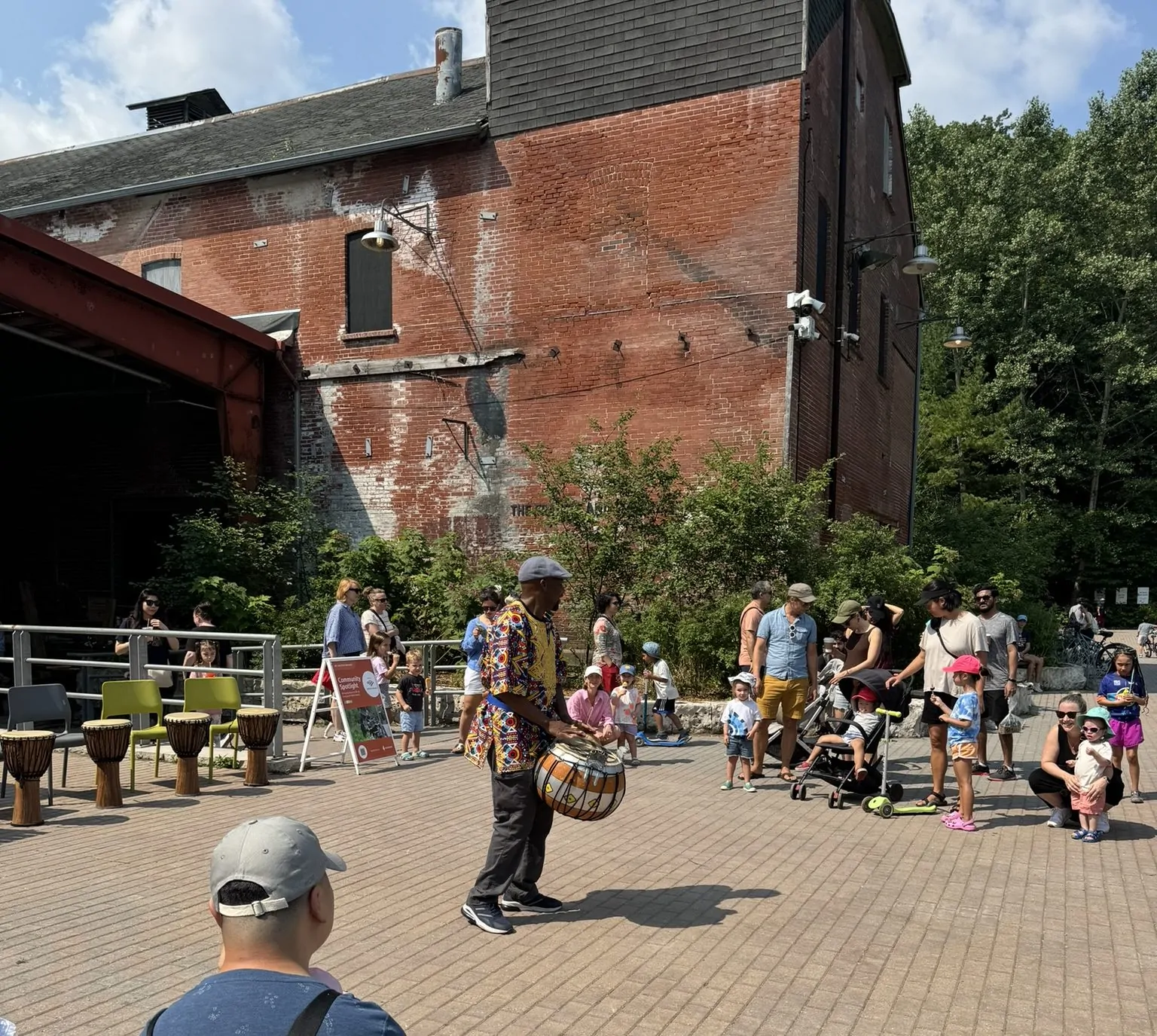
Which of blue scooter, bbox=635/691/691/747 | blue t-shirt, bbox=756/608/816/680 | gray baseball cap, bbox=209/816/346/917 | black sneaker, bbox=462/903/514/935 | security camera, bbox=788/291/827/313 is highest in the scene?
security camera, bbox=788/291/827/313

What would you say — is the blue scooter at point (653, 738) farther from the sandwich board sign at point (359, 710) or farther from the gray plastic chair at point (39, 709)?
the gray plastic chair at point (39, 709)

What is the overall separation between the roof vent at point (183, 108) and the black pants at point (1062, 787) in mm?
25111

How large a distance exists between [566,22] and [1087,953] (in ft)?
53.9

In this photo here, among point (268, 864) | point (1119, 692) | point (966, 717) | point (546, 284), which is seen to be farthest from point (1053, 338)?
point (268, 864)

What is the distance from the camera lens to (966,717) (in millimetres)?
7902

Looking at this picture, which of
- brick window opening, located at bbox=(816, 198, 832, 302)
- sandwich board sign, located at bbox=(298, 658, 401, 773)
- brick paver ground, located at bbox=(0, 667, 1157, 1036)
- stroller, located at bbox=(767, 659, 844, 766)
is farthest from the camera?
brick window opening, located at bbox=(816, 198, 832, 302)

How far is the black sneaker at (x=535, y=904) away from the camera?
5859mm

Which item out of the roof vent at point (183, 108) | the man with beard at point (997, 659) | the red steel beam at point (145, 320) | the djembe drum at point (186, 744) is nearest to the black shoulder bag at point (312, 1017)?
the djembe drum at point (186, 744)

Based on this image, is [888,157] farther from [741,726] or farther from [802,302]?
[741,726]

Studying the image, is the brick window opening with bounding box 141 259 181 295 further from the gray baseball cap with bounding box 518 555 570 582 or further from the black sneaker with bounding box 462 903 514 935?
the black sneaker with bounding box 462 903 514 935

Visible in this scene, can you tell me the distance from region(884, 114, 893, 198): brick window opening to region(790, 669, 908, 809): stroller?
16.2 meters

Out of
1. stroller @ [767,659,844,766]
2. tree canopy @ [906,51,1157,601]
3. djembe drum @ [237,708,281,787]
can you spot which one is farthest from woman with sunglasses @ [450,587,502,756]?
tree canopy @ [906,51,1157,601]

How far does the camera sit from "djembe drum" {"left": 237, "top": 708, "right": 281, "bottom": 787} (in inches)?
369

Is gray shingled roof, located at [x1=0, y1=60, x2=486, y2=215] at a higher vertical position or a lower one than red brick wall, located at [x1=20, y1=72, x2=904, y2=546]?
higher
